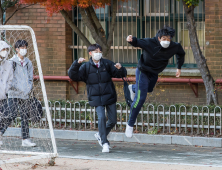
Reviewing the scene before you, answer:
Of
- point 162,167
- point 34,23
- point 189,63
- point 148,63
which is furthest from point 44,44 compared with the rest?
point 162,167

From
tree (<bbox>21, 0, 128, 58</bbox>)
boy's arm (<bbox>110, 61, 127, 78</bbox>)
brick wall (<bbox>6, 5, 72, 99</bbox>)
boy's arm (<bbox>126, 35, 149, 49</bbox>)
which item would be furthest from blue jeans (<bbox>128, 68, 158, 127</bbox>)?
brick wall (<bbox>6, 5, 72, 99</bbox>)

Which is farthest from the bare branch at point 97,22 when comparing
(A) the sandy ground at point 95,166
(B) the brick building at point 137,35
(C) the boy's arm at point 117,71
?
(A) the sandy ground at point 95,166

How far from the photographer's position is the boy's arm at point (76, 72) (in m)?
7.49

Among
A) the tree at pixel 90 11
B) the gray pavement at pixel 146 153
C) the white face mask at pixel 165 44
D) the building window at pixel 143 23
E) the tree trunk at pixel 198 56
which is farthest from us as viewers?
the building window at pixel 143 23

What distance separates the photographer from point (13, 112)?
25.8 ft

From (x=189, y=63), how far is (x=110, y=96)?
503cm

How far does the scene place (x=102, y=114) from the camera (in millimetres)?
7828

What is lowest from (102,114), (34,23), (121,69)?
(102,114)

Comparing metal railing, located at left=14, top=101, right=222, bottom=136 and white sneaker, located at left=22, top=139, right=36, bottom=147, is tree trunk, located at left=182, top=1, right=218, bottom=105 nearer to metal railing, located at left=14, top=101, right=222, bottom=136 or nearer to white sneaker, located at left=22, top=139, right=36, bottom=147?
metal railing, located at left=14, top=101, right=222, bottom=136

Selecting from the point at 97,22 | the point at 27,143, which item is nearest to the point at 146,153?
the point at 27,143

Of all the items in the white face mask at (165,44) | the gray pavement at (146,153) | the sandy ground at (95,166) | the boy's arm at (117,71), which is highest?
the white face mask at (165,44)

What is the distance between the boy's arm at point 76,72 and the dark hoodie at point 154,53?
3.47ft

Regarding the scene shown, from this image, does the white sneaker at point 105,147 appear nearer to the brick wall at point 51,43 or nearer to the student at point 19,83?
the student at point 19,83

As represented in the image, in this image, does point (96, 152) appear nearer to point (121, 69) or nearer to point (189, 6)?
point (121, 69)
